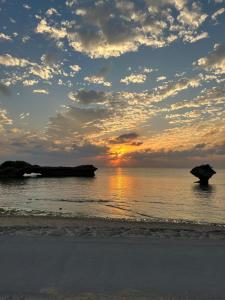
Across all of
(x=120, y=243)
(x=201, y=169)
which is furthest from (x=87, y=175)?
(x=120, y=243)

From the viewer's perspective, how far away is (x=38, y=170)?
157m

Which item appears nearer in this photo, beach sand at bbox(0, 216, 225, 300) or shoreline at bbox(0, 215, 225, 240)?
beach sand at bbox(0, 216, 225, 300)

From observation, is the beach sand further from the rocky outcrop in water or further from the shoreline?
the rocky outcrop in water

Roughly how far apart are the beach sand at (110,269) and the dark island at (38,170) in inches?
5199

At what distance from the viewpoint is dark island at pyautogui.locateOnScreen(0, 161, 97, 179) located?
138750mm

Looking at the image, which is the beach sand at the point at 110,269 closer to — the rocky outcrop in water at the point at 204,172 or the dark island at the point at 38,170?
the rocky outcrop in water at the point at 204,172

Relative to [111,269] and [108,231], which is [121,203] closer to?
[108,231]

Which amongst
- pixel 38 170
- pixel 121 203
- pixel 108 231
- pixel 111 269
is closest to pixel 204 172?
pixel 121 203

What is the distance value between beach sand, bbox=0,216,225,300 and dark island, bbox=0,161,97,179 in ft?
433

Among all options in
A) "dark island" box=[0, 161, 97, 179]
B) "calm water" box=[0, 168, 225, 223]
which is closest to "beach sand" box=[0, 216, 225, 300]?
"calm water" box=[0, 168, 225, 223]

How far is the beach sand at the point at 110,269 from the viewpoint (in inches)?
290

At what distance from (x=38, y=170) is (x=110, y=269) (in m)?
153

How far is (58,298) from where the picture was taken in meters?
7.02

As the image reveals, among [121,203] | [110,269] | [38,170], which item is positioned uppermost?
[38,170]
